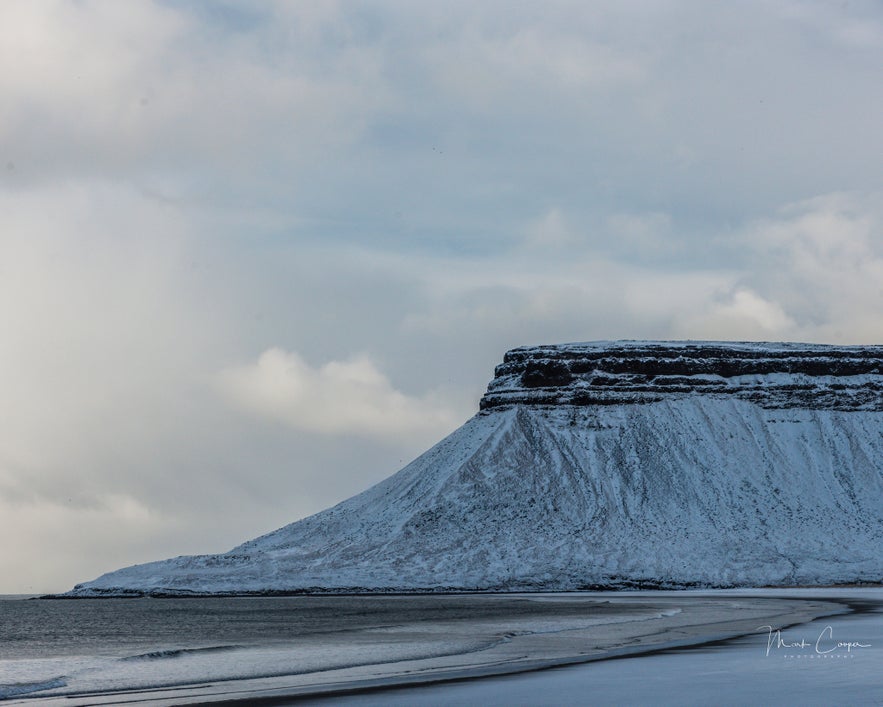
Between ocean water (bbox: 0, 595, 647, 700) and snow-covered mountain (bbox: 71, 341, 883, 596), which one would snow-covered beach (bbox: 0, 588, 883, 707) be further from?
snow-covered mountain (bbox: 71, 341, 883, 596)

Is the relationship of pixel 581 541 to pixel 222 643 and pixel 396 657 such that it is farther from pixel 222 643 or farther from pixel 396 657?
pixel 396 657

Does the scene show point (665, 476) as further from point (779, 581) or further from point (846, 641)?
point (846, 641)

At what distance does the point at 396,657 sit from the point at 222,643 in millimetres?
18812

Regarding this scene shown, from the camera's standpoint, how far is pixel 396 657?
5053cm

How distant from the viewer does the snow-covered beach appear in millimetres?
36219

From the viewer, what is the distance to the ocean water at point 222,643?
45.7m

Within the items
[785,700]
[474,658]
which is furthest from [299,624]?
[785,700]

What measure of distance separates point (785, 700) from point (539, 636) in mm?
32970

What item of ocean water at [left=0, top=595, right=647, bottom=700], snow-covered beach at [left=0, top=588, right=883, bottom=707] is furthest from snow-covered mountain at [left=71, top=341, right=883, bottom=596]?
snow-covered beach at [left=0, top=588, right=883, bottom=707]

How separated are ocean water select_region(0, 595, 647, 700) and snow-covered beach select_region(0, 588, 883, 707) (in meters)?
0.12

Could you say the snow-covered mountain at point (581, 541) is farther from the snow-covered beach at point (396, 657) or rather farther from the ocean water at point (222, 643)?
the snow-covered beach at point (396, 657)

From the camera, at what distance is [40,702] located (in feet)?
120

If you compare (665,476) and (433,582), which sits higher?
(665,476)

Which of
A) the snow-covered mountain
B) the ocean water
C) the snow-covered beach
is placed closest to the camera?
the snow-covered beach
